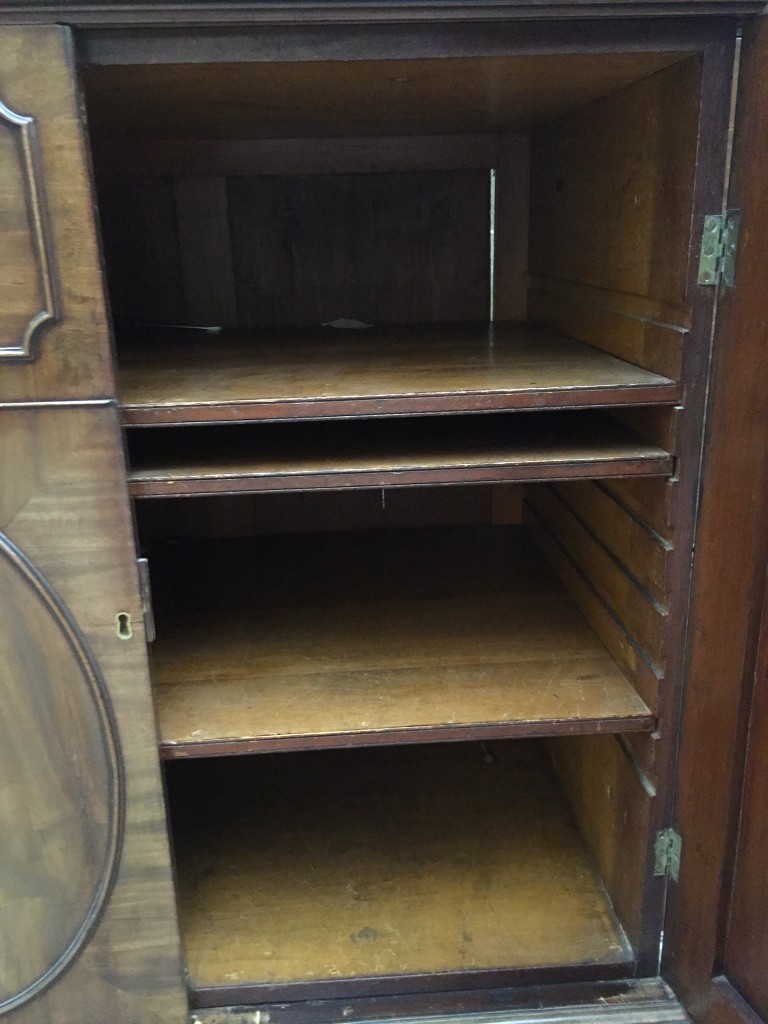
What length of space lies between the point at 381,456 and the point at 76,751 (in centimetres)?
49

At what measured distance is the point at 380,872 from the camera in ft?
4.24

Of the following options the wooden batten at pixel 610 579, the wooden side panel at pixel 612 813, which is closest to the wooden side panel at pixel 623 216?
the wooden batten at pixel 610 579

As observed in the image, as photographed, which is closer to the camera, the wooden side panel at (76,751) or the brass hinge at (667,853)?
the wooden side panel at (76,751)

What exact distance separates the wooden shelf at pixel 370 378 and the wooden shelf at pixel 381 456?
0.06 m

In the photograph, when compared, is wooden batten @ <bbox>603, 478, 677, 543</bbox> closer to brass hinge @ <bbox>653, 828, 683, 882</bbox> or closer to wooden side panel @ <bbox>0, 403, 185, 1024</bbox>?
brass hinge @ <bbox>653, 828, 683, 882</bbox>

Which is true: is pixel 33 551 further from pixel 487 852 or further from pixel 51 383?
pixel 487 852

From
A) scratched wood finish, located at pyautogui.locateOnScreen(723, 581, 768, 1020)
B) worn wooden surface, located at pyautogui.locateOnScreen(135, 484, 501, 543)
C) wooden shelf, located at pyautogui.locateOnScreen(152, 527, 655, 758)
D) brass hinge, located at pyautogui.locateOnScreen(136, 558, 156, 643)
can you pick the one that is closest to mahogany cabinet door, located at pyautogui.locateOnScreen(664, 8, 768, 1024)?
scratched wood finish, located at pyautogui.locateOnScreen(723, 581, 768, 1020)

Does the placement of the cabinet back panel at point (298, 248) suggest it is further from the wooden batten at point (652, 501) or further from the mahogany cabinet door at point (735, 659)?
the mahogany cabinet door at point (735, 659)

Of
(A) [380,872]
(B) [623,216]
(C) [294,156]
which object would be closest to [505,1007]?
(A) [380,872]

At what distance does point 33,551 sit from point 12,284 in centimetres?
28

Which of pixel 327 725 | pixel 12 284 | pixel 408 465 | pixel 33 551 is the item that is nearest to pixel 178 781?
pixel 327 725

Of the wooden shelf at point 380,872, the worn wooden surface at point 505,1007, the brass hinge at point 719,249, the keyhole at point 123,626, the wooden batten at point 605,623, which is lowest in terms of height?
the worn wooden surface at point 505,1007

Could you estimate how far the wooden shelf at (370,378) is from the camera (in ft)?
2.80

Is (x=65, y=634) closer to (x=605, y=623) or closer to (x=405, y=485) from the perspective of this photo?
(x=405, y=485)
